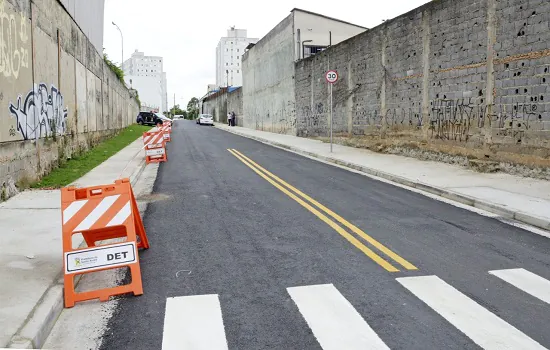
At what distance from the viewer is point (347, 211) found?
862 cm

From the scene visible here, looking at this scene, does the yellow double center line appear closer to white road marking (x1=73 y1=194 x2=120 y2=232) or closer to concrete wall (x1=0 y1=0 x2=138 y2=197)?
white road marking (x1=73 y1=194 x2=120 y2=232)

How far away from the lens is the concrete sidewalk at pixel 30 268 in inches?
151

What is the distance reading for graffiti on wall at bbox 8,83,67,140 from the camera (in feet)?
33.5

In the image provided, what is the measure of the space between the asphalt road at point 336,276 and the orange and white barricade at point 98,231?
0.32 metres

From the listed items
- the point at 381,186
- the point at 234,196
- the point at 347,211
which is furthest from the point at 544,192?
the point at 234,196

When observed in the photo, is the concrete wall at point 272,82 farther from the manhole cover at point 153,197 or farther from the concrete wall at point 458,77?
the manhole cover at point 153,197

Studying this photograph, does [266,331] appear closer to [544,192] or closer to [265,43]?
[544,192]

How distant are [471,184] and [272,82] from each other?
31.5 meters

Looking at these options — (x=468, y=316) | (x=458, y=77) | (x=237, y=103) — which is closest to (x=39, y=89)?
(x=468, y=316)

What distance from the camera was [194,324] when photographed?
13.4ft

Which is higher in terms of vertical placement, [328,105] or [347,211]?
[328,105]

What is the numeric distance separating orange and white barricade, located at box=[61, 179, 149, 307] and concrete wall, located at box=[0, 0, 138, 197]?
187 inches

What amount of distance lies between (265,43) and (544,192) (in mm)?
37012

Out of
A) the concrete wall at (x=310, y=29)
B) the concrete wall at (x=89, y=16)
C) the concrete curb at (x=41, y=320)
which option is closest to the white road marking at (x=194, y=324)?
the concrete curb at (x=41, y=320)
